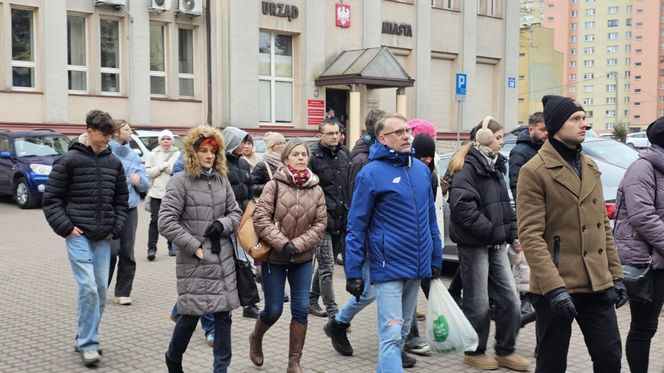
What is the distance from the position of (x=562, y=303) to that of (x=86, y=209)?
3754 mm

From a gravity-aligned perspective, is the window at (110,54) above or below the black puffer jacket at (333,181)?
above

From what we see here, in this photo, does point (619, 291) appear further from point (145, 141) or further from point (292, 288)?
point (145, 141)

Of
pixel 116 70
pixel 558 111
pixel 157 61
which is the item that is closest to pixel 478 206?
pixel 558 111

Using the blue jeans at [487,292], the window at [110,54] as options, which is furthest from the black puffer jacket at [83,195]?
the window at [110,54]

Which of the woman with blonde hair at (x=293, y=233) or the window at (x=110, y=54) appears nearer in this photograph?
the woman with blonde hair at (x=293, y=233)

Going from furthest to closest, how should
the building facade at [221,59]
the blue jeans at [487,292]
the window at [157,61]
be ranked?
the window at [157,61] < the building facade at [221,59] < the blue jeans at [487,292]

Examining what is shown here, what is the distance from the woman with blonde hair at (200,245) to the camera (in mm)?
5363

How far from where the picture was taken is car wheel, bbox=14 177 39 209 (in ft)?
58.9

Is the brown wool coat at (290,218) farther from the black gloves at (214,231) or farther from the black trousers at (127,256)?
the black trousers at (127,256)

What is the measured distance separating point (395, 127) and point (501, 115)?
100 feet

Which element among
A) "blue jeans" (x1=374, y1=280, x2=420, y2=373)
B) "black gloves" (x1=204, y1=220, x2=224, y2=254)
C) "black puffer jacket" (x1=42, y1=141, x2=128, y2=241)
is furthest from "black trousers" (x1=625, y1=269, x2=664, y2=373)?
"black puffer jacket" (x1=42, y1=141, x2=128, y2=241)

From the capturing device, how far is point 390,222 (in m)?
5.12

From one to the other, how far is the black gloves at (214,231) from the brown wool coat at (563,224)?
6.85 ft

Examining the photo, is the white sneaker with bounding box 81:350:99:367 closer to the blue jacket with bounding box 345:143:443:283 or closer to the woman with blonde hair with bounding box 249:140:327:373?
the woman with blonde hair with bounding box 249:140:327:373
